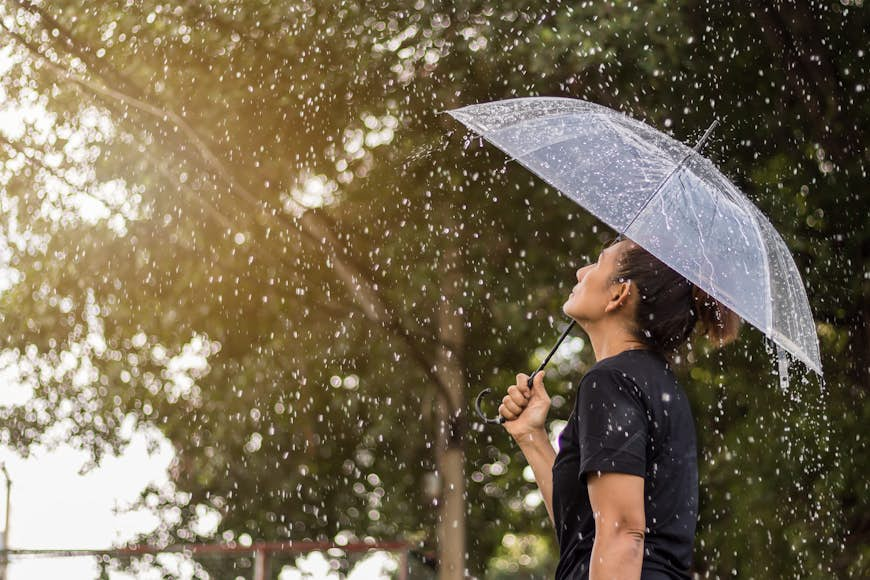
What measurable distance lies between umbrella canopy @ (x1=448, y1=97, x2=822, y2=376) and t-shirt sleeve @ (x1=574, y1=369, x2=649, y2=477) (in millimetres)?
527

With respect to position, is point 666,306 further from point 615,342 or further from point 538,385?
point 538,385

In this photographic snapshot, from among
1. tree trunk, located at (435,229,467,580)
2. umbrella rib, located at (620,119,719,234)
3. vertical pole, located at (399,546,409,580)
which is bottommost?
vertical pole, located at (399,546,409,580)

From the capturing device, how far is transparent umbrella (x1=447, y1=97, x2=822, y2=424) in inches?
125

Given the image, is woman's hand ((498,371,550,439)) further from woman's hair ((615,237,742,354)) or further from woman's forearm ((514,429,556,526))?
woman's hair ((615,237,742,354))

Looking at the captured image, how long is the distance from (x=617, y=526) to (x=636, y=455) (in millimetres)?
140

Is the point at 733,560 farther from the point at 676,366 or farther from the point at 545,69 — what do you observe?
the point at 545,69

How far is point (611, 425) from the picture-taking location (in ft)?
8.02

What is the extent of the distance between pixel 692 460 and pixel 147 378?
12.4 metres

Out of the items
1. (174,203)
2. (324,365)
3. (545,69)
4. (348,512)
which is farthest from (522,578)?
(545,69)

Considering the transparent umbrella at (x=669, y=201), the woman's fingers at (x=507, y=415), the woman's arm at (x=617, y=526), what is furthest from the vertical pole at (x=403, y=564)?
the woman's arm at (x=617, y=526)

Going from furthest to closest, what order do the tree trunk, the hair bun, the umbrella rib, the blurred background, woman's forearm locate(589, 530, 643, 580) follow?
the tree trunk, the blurred background, the umbrella rib, the hair bun, woman's forearm locate(589, 530, 643, 580)

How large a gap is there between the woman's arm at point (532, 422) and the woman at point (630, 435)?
0.43 feet

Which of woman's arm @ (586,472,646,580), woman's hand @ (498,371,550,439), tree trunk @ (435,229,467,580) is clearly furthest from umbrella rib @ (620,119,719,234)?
tree trunk @ (435,229,467,580)

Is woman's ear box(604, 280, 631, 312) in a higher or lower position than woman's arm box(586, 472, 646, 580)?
higher
